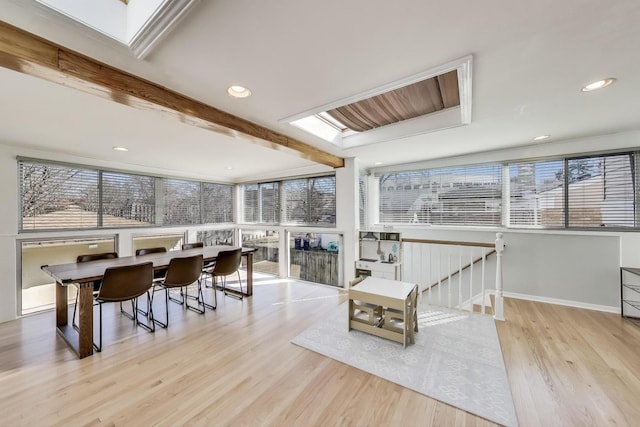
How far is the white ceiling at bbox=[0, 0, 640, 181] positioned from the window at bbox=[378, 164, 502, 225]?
1.30 m

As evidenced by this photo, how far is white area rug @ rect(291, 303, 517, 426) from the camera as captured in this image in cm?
175

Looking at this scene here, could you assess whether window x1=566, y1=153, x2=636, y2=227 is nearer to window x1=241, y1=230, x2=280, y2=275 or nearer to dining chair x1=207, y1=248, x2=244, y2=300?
dining chair x1=207, y1=248, x2=244, y2=300

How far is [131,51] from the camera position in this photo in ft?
4.60

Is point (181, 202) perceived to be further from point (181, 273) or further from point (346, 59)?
point (346, 59)

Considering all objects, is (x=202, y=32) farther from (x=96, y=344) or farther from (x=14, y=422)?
(x=96, y=344)

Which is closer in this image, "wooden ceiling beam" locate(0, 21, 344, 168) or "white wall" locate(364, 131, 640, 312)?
"wooden ceiling beam" locate(0, 21, 344, 168)

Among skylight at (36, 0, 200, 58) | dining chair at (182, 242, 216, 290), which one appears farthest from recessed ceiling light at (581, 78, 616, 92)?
dining chair at (182, 242, 216, 290)

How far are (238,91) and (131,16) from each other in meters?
0.72

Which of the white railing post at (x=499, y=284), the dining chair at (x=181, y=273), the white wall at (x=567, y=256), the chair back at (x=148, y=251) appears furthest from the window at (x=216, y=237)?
the white railing post at (x=499, y=284)

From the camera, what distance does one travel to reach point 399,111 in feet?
8.62

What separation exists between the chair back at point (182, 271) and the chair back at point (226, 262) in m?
0.28

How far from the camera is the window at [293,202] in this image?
4672 millimetres

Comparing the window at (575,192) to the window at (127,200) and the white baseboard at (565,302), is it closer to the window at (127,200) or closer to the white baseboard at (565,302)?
the white baseboard at (565,302)

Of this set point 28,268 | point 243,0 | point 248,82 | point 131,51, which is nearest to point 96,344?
point 28,268
